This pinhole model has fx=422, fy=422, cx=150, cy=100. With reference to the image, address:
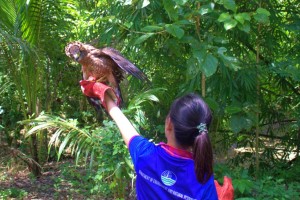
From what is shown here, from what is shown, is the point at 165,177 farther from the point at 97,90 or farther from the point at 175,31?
the point at 175,31

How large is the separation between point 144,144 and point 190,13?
1384mm

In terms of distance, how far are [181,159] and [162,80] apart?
2783 mm

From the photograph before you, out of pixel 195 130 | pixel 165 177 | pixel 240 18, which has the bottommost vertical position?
pixel 165 177

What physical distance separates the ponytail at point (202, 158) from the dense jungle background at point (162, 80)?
3.15 feet

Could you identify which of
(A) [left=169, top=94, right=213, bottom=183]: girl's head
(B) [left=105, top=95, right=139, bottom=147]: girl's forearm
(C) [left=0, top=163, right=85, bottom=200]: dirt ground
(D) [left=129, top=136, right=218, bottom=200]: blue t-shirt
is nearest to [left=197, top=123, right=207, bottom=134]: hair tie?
(A) [left=169, top=94, right=213, bottom=183]: girl's head

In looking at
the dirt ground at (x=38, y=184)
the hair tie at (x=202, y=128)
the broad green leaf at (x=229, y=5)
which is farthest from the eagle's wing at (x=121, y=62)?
the dirt ground at (x=38, y=184)

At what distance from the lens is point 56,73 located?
5.61 meters

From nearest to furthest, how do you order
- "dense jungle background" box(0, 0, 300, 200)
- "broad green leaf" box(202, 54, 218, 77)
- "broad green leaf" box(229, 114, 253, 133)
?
"broad green leaf" box(202, 54, 218, 77), "dense jungle background" box(0, 0, 300, 200), "broad green leaf" box(229, 114, 253, 133)

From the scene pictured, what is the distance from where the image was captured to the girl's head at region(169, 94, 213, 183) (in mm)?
1333

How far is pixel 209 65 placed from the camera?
91.7 inches

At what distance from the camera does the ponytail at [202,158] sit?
1.33m

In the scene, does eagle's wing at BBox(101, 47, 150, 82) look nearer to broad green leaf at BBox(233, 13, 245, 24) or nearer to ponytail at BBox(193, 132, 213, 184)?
ponytail at BBox(193, 132, 213, 184)

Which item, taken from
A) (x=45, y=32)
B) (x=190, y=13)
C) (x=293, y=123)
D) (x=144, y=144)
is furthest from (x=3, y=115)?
(x=144, y=144)

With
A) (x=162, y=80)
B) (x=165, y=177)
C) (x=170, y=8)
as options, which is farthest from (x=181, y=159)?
(x=162, y=80)
